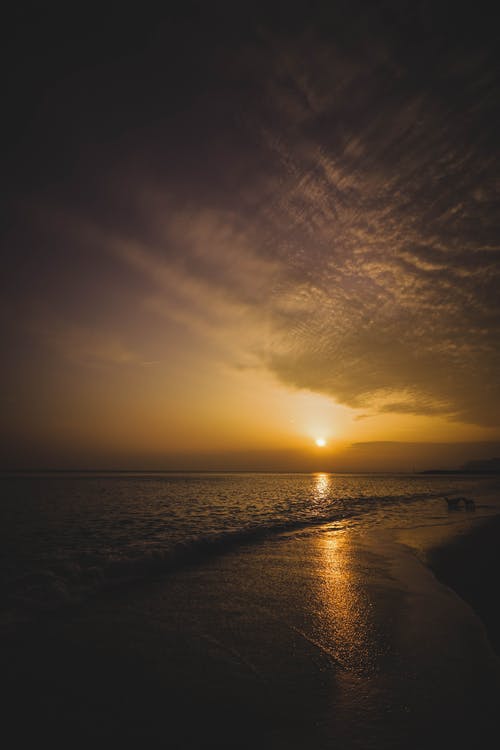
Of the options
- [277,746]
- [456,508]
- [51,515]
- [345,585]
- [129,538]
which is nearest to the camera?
[277,746]

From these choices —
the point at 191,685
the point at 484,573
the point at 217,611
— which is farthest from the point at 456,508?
the point at 191,685

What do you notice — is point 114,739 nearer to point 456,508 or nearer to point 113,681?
point 113,681

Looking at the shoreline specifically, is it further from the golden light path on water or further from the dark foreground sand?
the golden light path on water

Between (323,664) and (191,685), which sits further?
(323,664)

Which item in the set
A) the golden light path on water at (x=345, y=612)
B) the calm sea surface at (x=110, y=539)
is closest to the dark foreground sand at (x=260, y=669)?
the golden light path on water at (x=345, y=612)

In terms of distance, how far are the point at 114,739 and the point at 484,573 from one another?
966cm

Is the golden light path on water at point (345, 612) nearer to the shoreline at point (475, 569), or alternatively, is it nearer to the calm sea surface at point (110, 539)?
the shoreline at point (475, 569)

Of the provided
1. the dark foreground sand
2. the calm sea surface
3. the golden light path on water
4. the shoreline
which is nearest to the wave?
the calm sea surface

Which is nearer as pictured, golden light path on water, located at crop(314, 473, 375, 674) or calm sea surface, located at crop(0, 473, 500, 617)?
golden light path on water, located at crop(314, 473, 375, 674)

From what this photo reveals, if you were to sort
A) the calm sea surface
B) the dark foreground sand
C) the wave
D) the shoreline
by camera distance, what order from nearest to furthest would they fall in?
the dark foreground sand
the shoreline
the wave
the calm sea surface

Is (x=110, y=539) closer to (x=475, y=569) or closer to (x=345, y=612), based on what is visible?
(x=345, y=612)

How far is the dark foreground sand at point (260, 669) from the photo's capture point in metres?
3.68

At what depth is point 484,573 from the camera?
30.4ft

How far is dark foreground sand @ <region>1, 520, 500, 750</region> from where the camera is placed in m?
3.68
